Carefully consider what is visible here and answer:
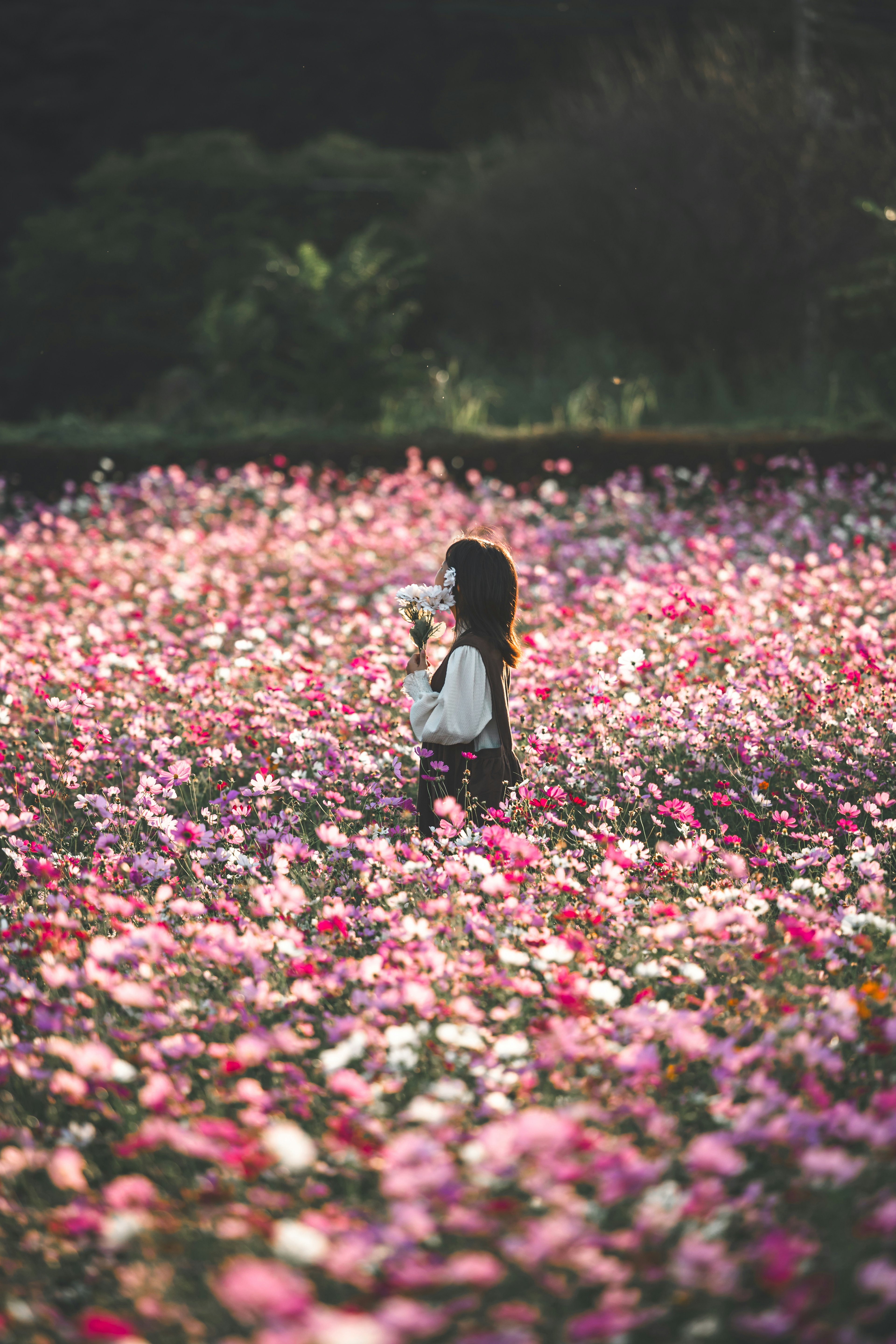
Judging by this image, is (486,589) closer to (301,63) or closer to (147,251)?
(147,251)

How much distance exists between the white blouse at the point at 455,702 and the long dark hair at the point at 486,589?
109 millimetres

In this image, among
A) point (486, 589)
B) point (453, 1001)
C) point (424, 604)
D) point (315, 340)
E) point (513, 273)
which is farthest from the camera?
point (513, 273)

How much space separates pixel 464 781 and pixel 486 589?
63cm

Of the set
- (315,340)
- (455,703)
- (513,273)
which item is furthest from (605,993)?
(513,273)

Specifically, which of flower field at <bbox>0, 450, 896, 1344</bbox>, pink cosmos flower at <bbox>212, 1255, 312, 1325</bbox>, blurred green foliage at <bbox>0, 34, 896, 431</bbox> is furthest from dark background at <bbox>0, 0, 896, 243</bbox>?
pink cosmos flower at <bbox>212, 1255, 312, 1325</bbox>

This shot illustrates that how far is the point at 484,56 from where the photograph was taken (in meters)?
24.4

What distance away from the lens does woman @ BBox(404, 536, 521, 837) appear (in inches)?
136

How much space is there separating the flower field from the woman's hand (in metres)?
0.55

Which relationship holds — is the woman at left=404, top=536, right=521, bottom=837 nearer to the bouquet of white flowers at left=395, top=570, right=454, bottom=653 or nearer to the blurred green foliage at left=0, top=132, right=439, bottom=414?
the bouquet of white flowers at left=395, top=570, right=454, bottom=653

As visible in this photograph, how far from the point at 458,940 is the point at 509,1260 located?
3.11 ft

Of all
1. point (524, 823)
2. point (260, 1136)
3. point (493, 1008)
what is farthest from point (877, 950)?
point (260, 1136)

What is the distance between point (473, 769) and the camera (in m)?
3.61

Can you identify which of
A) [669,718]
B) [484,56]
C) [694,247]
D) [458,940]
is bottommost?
[458,940]

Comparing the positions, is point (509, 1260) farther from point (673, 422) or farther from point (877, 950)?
point (673, 422)
